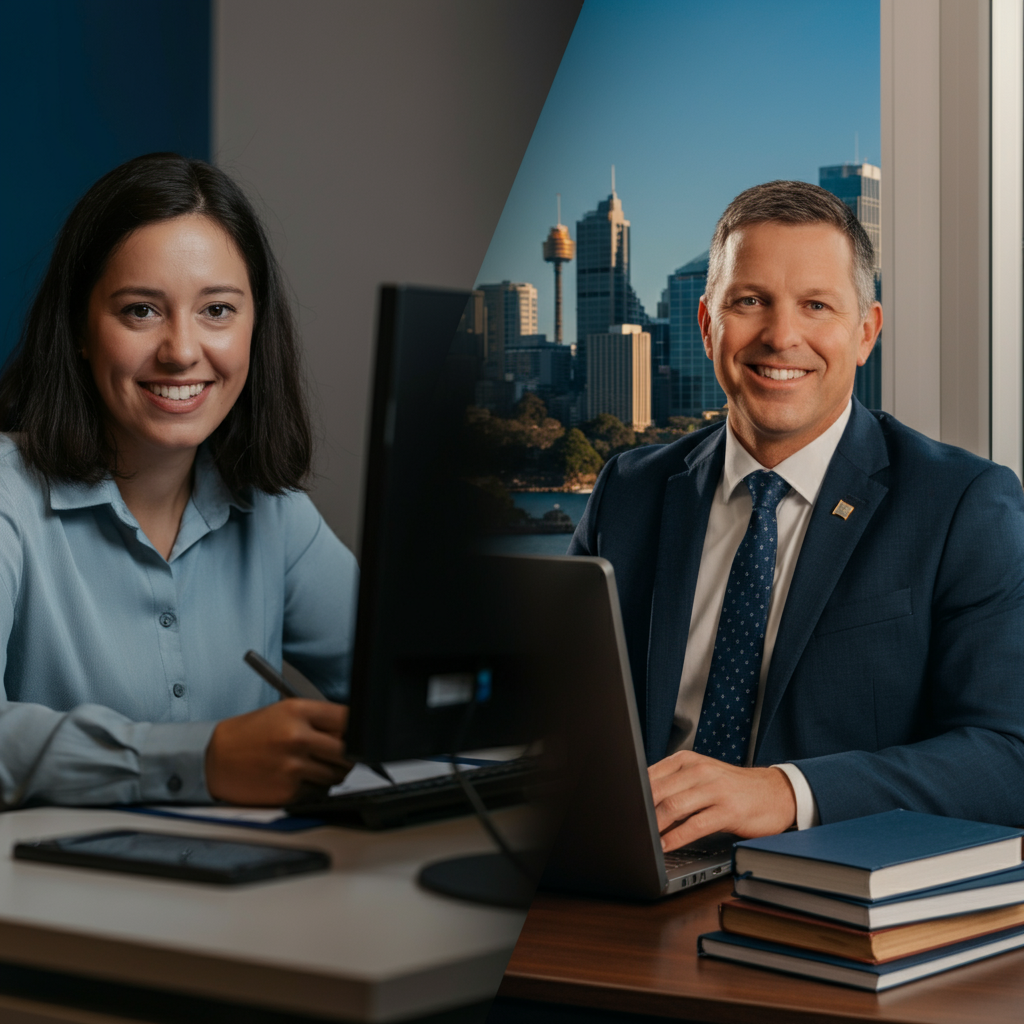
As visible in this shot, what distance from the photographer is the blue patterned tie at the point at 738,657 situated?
71cm

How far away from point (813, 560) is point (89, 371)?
0.47 meters

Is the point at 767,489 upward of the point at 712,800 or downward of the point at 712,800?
upward

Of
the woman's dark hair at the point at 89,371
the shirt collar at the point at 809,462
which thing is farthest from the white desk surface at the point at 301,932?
the shirt collar at the point at 809,462

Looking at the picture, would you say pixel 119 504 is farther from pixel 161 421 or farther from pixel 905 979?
pixel 905 979

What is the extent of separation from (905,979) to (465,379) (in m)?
0.29

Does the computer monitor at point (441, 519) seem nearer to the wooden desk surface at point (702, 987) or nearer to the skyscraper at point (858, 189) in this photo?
the wooden desk surface at point (702, 987)

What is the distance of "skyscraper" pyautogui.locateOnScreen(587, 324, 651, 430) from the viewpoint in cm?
16

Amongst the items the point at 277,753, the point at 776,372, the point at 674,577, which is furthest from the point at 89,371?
the point at 776,372

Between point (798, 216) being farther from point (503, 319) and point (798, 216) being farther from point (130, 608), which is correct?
point (503, 319)

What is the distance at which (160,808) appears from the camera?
227 mm

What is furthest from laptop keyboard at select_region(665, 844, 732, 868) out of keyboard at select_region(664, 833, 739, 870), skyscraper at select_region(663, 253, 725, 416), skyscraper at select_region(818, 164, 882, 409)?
skyscraper at select_region(818, 164, 882, 409)

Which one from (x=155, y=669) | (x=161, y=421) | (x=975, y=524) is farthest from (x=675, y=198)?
(x=975, y=524)

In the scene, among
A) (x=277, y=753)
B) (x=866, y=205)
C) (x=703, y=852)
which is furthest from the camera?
(x=866, y=205)

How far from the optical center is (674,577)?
2.43 ft
